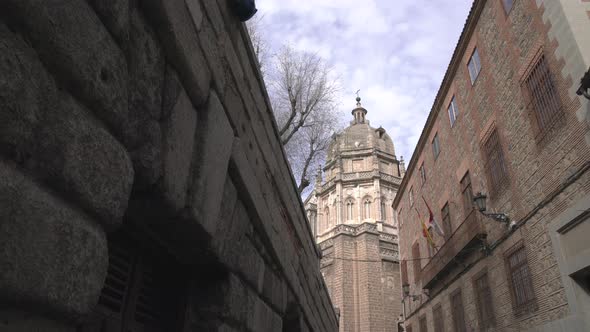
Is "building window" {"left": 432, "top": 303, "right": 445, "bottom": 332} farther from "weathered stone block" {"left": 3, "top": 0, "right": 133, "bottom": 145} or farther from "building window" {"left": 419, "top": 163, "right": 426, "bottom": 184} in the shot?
"weathered stone block" {"left": 3, "top": 0, "right": 133, "bottom": 145}

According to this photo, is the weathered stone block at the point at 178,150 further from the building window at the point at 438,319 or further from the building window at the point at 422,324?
the building window at the point at 422,324

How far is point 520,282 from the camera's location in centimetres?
977

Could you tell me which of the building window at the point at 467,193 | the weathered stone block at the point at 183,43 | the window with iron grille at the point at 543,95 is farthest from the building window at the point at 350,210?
the weathered stone block at the point at 183,43

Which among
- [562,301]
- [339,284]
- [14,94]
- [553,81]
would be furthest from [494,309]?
[339,284]

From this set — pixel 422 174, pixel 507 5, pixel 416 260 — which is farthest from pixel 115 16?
pixel 416 260

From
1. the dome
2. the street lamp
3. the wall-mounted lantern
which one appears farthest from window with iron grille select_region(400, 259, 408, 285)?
the dome

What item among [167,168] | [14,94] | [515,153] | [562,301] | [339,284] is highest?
[339,284]

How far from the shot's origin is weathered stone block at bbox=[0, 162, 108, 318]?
0.96 meters

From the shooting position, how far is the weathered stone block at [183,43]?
1.79 metres

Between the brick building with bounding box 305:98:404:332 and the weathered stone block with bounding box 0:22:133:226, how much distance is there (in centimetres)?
3434

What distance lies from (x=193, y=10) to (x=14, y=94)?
1340 mm

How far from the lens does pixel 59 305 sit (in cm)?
112

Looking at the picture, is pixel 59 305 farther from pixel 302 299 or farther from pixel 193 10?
pixel 302 299

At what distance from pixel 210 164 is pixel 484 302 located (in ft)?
38.6
